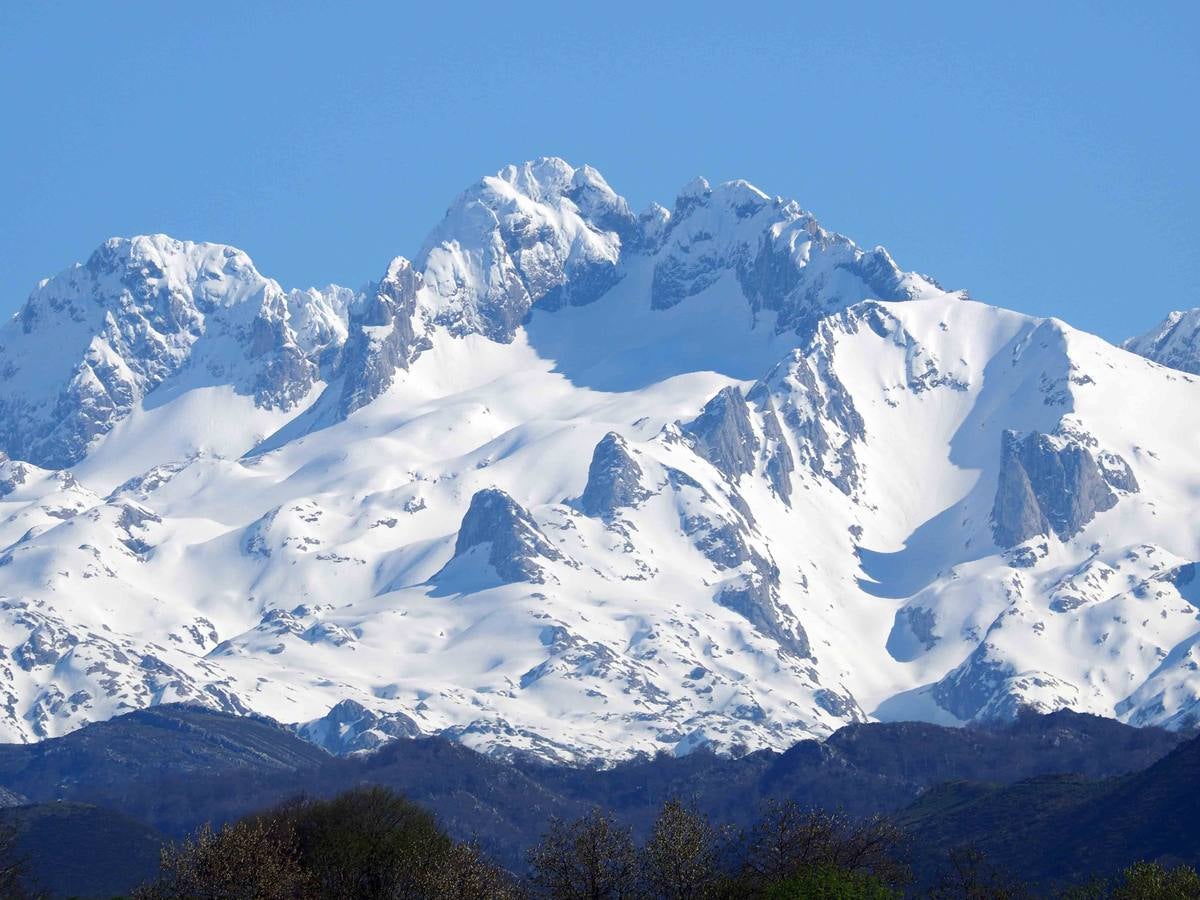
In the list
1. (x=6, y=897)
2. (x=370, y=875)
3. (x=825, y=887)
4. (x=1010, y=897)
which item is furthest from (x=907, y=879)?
(x=6, y=897)

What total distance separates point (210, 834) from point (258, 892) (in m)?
Answer: 7.67

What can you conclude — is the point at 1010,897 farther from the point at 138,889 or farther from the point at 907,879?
the point at 138,889

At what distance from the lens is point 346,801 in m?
186

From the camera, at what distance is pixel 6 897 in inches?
7308

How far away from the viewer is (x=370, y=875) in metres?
171

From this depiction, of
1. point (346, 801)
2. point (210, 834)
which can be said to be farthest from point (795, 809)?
point (210, 834)

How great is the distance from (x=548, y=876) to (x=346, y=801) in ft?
121

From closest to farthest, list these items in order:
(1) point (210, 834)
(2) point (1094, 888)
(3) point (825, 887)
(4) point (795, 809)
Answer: (3) point (825, 887), (1) point (210, 834), (2) point (1094, 888), (4) point (795, 809)

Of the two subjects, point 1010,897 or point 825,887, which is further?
point 1010,897

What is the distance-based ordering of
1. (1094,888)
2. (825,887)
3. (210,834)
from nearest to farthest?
1. (825,887)
2. (210,834)
3. (1094,888)

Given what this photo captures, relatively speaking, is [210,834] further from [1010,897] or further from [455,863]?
[1010,897]

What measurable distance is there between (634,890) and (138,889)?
92.9ft

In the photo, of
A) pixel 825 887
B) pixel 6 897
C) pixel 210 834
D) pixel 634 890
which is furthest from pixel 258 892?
pixel 6 897

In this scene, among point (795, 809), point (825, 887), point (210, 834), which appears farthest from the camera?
point (795, 809)
